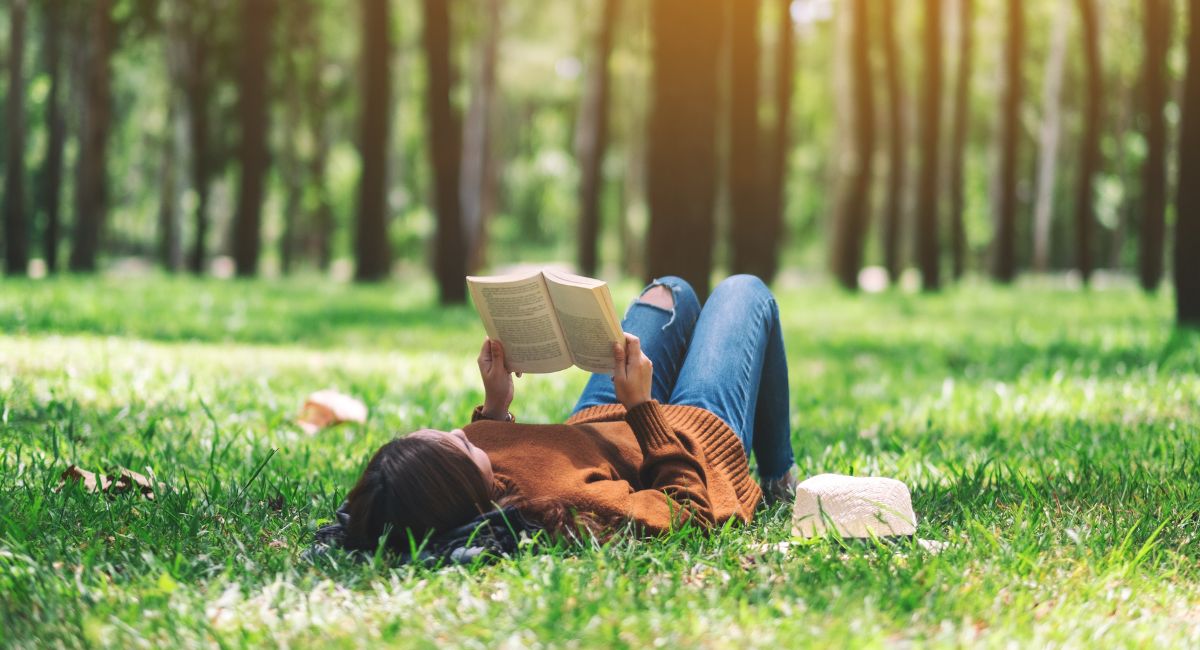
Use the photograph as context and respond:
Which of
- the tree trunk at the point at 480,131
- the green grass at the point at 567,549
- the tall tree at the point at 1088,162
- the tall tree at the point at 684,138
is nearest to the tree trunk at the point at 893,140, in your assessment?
the tall tree at the point at 1088,162

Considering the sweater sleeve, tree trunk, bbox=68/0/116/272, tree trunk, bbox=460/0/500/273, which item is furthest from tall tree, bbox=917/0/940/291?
the sweater sleeve

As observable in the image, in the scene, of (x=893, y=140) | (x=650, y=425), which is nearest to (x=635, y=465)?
(x=650, y=425)

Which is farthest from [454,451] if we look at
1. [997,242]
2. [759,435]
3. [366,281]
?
[997,242]

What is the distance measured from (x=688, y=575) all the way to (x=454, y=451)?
0.72 meters

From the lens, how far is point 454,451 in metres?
3.22

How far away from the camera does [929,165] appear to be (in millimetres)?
20953

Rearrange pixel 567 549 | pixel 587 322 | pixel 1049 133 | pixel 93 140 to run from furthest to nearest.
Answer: pixel 1049 133 → pixel 93 140 → pixel 587 322 → pixel 567 549

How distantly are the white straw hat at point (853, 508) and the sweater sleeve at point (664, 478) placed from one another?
0.33 m

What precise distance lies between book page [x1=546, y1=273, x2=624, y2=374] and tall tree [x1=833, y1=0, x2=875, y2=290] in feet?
59.1

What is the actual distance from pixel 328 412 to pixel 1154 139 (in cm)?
1406

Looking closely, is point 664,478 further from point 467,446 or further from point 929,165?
point 929,165

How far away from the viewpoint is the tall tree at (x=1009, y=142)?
76.3 feet

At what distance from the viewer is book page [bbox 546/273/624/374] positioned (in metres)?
3.48

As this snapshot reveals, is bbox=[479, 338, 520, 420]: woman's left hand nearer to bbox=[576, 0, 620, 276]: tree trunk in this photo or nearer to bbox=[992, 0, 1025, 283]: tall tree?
bbox=[576, 0, 620, 276]: tree trunk
